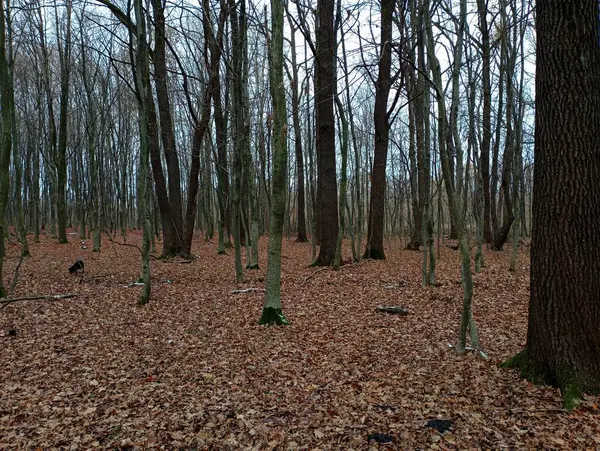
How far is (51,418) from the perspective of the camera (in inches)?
147

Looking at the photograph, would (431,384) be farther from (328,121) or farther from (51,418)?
(328,121)

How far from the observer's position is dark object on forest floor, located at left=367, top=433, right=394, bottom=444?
3.19 meters

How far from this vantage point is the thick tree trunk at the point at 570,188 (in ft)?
11.8

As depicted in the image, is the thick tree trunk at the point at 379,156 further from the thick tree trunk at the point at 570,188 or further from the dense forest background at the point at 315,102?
the thick tree trunk at the point at 570,188

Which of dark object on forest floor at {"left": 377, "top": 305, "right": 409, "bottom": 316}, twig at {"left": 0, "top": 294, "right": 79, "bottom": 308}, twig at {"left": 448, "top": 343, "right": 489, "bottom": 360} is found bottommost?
twig at {"left": 448, "top": 343, "right": 489, "bottom": 360}

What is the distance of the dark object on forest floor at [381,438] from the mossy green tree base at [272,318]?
129 inches

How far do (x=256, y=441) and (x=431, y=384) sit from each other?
6.26 feet

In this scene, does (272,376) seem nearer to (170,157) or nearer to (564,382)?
(564,382)

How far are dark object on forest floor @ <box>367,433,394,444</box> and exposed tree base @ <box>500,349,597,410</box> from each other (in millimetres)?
1609

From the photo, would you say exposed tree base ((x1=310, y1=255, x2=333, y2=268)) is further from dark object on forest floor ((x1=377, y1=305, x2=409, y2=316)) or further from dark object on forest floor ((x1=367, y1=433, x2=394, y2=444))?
dark object on forest floor ((x1=367, y1=433, x2=394, y2=444))

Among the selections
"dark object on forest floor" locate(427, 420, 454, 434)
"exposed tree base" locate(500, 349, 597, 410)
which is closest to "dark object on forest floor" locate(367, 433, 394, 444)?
"dark object on forest floor" locate(427, 420, 454, 434)

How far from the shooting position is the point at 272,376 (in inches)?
180

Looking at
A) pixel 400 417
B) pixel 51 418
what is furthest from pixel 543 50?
pixel 51 418

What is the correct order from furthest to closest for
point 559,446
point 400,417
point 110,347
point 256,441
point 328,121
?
point 328,121 < point 110,347 < point 400,417 < point 256,441 < point 559,446
